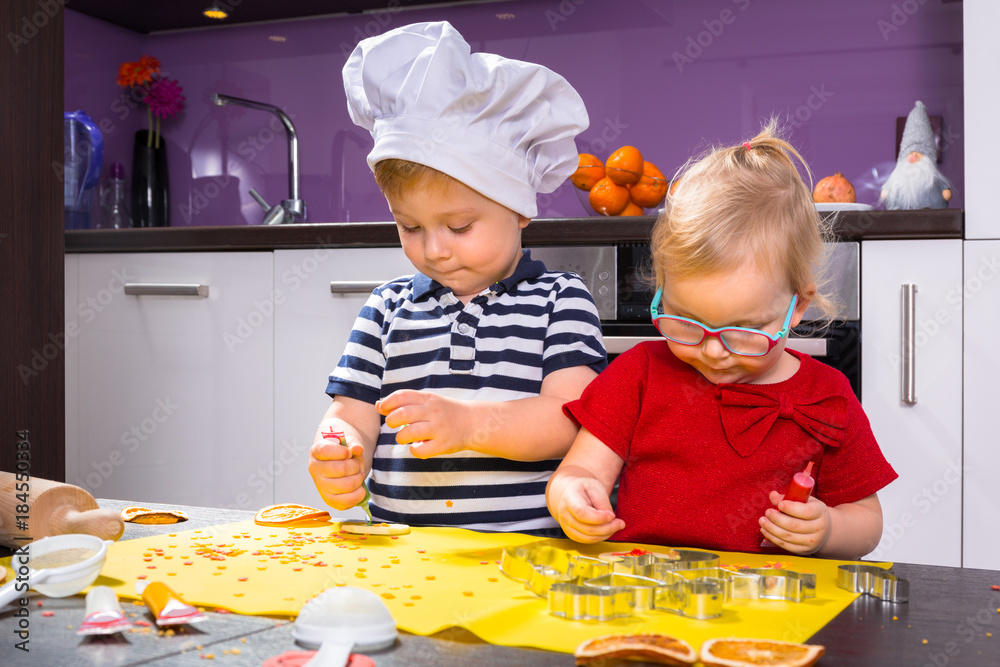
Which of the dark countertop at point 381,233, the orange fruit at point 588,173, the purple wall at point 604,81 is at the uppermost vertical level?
the purple wall at point 604,81

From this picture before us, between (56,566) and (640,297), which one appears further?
(640,297)

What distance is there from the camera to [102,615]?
1.59 feet

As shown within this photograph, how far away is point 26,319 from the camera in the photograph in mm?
1401

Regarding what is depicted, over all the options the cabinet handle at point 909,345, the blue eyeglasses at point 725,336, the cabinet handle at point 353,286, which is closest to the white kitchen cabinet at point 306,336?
the cabinet handle at point 353,286

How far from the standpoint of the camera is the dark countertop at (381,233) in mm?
1754

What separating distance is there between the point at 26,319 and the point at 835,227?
58.3 inches

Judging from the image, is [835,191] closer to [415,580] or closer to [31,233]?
[31,233]

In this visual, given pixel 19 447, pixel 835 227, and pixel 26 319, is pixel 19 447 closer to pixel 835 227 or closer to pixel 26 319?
pixel 26 319

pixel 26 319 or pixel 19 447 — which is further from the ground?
pixel 26 319

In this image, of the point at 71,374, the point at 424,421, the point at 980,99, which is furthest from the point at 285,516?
the point at 71,374

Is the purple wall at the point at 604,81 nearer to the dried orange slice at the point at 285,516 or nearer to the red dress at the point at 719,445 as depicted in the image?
the red dress at the point at 719,445

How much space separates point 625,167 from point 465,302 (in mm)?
1241

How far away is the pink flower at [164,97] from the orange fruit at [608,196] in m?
1.60

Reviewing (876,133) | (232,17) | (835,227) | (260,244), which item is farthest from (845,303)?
(232,17)
